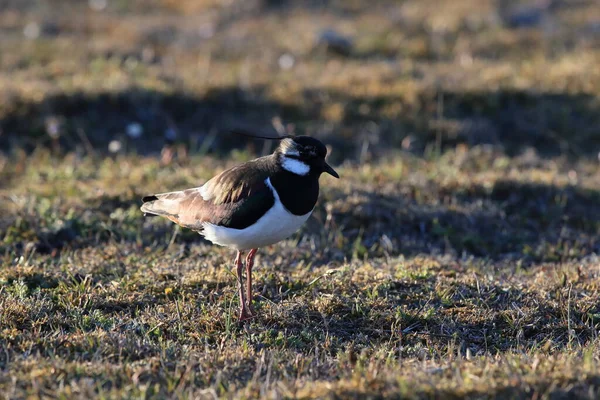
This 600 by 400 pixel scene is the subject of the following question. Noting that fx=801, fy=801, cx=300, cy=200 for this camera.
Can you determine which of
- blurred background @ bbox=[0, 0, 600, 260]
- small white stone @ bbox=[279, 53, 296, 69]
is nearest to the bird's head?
blurred background @ bbox=[0, 0, 600, 260]

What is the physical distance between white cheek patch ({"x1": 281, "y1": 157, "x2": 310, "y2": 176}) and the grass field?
2.94 feet

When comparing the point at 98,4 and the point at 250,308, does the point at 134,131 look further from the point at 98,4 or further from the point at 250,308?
the point at 98,4

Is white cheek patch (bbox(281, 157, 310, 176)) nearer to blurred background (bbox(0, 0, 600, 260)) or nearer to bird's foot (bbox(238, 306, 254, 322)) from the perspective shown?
bird's foot (bbox(238, 306, 254, 322))

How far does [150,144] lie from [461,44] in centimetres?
519

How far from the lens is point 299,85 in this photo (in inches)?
387

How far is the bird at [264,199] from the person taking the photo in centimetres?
475

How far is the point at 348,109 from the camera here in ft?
31.0

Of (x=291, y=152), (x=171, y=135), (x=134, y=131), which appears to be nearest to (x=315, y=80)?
(x=171, y=135)

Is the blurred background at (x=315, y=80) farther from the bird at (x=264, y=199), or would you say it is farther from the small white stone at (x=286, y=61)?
the bird at (x=264, y=199)

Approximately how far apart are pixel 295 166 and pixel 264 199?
29cm

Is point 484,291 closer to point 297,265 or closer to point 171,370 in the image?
point 297,265

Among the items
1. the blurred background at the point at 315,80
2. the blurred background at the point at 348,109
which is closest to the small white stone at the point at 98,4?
the blurred background at the point at 348,109

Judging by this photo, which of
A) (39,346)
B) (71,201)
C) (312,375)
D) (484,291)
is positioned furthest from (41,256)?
(484,291)

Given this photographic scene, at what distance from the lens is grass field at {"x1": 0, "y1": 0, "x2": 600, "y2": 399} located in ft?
14.3
